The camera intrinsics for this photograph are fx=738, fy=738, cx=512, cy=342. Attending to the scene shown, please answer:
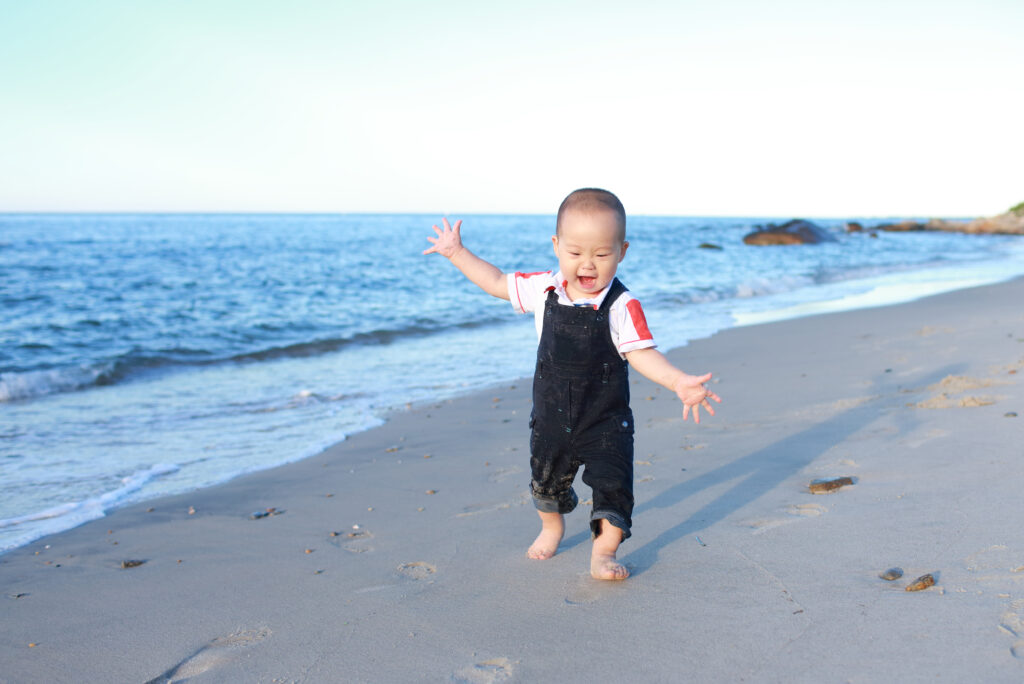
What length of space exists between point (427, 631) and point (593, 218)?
1441 millimetres

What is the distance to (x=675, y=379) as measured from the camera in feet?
8.13

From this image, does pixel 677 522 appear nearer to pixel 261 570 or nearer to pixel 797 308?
pixel 261 570

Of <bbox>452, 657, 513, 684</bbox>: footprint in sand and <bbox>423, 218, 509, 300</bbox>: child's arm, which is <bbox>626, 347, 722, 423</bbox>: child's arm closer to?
<bbox>423, 218, 509, 300</bbox>: child's arm

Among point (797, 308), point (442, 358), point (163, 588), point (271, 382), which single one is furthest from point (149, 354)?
point (797, 308)

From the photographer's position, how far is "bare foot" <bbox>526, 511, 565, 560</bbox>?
289 centimetres

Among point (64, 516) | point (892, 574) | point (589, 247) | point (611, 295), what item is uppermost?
point (589, 247)

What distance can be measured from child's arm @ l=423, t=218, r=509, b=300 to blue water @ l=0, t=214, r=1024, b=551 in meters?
2.33

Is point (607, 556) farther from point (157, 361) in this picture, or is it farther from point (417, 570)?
point (157, 361)

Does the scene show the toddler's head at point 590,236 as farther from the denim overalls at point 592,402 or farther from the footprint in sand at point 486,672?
the footprint in sand at point 486,672

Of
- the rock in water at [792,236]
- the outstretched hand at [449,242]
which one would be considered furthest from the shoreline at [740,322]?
the rock in water at [792,236]

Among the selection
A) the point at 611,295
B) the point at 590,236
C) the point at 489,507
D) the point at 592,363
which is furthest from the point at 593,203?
the point at 489,507

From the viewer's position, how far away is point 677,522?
317 cm

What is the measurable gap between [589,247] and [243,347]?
8305 mm

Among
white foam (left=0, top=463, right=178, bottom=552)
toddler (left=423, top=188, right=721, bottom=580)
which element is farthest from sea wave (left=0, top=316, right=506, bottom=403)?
toddler (left=423, top=188, right=721, bottom=580)
